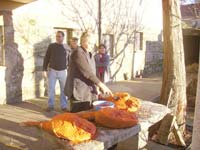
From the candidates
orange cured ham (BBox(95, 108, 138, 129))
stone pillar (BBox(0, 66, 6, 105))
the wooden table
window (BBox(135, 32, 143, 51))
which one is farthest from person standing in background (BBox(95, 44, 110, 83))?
window (BBox(135, 32, 143, 51))

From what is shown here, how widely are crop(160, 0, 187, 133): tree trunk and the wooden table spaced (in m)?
1.55

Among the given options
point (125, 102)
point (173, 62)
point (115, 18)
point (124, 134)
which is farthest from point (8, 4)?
point (115, 18)

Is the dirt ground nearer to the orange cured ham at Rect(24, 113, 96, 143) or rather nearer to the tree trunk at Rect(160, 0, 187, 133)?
the orange cured ham at Rect(24, 113, 96, 143)

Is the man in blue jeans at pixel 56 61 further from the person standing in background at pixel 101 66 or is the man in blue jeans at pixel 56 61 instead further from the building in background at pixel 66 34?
the person standing in background at pixel 101 66

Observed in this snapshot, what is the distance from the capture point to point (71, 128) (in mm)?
2545

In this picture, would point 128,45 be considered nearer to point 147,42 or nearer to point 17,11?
point 147,42

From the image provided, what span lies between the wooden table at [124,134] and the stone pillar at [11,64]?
4.24 meters

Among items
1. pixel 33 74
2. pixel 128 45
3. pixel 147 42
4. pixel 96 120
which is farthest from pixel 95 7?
pixel 96 120

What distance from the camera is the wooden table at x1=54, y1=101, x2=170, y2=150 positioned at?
2.45 metres

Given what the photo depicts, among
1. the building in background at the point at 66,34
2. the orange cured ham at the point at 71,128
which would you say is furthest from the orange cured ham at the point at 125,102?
the building in background at the point at 66,34

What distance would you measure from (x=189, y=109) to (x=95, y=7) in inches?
196

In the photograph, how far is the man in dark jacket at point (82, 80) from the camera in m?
3.44

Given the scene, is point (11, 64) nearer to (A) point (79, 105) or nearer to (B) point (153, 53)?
(A) point (79, 105)

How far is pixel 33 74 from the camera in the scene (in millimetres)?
7641
